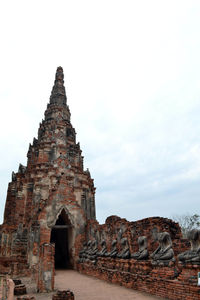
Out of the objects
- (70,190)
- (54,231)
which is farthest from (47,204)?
(54,231)

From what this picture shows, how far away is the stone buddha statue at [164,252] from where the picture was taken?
7570 mm

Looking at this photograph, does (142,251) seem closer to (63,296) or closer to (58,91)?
(63,296)

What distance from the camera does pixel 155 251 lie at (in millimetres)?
8289

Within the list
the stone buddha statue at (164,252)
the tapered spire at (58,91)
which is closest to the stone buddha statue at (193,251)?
the stone buddha statue at (164,252)

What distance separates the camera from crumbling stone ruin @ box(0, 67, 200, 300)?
293 inches

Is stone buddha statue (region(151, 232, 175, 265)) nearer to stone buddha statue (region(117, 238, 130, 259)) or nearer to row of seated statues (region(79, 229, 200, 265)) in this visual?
row of seated statues (region(79, 229, 200, 265))

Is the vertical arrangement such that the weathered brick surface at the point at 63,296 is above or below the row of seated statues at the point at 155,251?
below

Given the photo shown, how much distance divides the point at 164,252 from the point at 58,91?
34.9 m

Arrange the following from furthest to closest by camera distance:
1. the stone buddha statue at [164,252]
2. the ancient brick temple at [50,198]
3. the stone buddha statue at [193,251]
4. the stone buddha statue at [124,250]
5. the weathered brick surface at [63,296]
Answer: the ancient brick temple at [50,198]
the stone buddha statue at [124,250]
the stone buddha statue at [164,252]
the weathered brick surface at [63,296]
the stone buddha statue at [193,251]

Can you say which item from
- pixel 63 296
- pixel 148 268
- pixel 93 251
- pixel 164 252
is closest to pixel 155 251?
pixel 164 252

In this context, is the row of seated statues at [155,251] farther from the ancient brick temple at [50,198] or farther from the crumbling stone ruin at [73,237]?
the ancient brick temple at [50,198]

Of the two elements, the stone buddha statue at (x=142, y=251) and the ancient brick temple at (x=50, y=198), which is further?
the ancient brick temple at (x=50, y=198)

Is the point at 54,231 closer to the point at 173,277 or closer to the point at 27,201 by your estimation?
the point at 27,201

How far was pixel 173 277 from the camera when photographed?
23.2 ft
